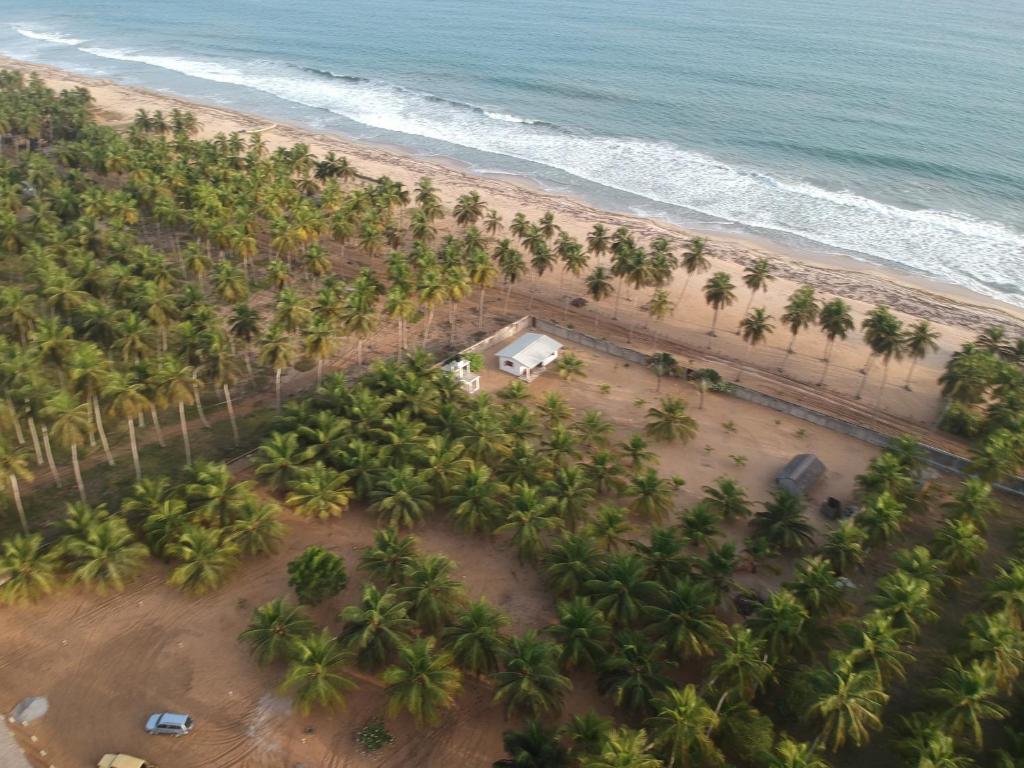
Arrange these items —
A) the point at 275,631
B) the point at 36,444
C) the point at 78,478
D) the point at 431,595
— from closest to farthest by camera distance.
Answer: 1. the point at 275,631
2. the point at 431,595
3. the point at 78,478
4. the point at 36,444

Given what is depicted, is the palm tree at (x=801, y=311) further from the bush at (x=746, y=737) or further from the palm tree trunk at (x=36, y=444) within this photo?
the palm tree trunk at (x=36, y=444)

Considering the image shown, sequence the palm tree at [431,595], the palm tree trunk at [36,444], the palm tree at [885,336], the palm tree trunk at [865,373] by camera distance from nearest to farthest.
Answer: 1. the palm tree at [431,595]
2. the palm tree trunk at [36,444]
3. the palm tree at [885,336]
4. the palm tree trunk at [865,373]

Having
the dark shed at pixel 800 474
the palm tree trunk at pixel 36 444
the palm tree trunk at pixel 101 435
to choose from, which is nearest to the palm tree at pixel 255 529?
the palm tree trunk at pixel 101 435

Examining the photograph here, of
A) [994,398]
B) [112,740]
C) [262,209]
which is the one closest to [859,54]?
[994,398]

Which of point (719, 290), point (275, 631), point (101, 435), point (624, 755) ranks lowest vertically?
point (275, 631)

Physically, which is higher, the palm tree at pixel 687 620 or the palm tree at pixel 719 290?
the palm tree at pixel 719 290

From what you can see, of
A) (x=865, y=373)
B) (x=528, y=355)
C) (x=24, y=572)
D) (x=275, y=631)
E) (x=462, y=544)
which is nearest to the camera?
(x=275, y=631)

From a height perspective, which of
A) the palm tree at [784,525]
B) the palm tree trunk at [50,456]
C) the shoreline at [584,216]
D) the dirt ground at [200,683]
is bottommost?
the dirt ground at [200,683]

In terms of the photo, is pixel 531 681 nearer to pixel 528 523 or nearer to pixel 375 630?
pixel 375 630

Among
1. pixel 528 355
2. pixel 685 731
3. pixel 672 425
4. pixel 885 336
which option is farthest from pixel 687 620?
pixel 885 336
